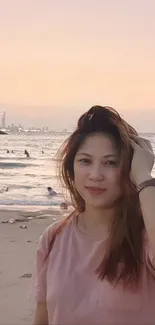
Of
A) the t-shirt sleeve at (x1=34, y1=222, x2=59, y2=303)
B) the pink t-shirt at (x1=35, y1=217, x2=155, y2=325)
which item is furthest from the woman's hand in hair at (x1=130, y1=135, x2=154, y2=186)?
the t-shirt sleeve at (x1=34, y1=222, x2=59, y2=303)

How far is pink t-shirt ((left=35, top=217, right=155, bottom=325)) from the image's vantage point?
6.51 ft

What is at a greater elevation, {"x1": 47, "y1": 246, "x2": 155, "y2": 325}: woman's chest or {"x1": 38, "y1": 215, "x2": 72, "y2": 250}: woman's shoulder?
{"x1": 38, "y1": 215, "x2": 72, "y2": 250}: woman's shoulder

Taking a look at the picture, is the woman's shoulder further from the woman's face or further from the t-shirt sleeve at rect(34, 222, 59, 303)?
the woman's face

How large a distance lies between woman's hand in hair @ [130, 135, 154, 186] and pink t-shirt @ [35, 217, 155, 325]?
0.26 meters

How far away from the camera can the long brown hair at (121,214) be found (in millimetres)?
2016

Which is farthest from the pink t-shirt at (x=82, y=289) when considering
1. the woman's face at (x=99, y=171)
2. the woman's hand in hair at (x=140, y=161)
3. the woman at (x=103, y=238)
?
the woman's hand in hair at (x=140, y=161)

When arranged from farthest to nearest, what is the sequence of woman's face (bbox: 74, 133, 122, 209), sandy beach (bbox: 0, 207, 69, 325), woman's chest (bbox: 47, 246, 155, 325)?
sandy beach (bbox: 0, 207, 69, 325), woman's face (bbox: 74, 133, 122, 209), woman's chest (bbox: 47, 246, 155, 325)

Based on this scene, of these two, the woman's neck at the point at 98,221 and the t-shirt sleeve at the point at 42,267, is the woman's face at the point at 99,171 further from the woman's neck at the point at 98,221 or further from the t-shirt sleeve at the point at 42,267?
the t-shirt sleeve at the point at 42,267

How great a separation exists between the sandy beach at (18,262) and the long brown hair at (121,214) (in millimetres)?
420

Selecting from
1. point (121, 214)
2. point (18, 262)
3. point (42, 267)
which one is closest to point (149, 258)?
point (121, 214)

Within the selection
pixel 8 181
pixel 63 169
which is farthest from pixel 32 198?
pixel 63 169

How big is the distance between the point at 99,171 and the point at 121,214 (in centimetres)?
17

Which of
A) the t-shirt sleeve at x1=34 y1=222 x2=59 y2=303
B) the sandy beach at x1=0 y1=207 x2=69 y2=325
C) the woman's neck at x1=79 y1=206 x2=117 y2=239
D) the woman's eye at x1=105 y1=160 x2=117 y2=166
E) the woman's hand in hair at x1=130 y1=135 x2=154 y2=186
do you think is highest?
the woman's hand in hair at x1=130 y1=135 x2=154 y2=186

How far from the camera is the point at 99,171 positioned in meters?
2.12
